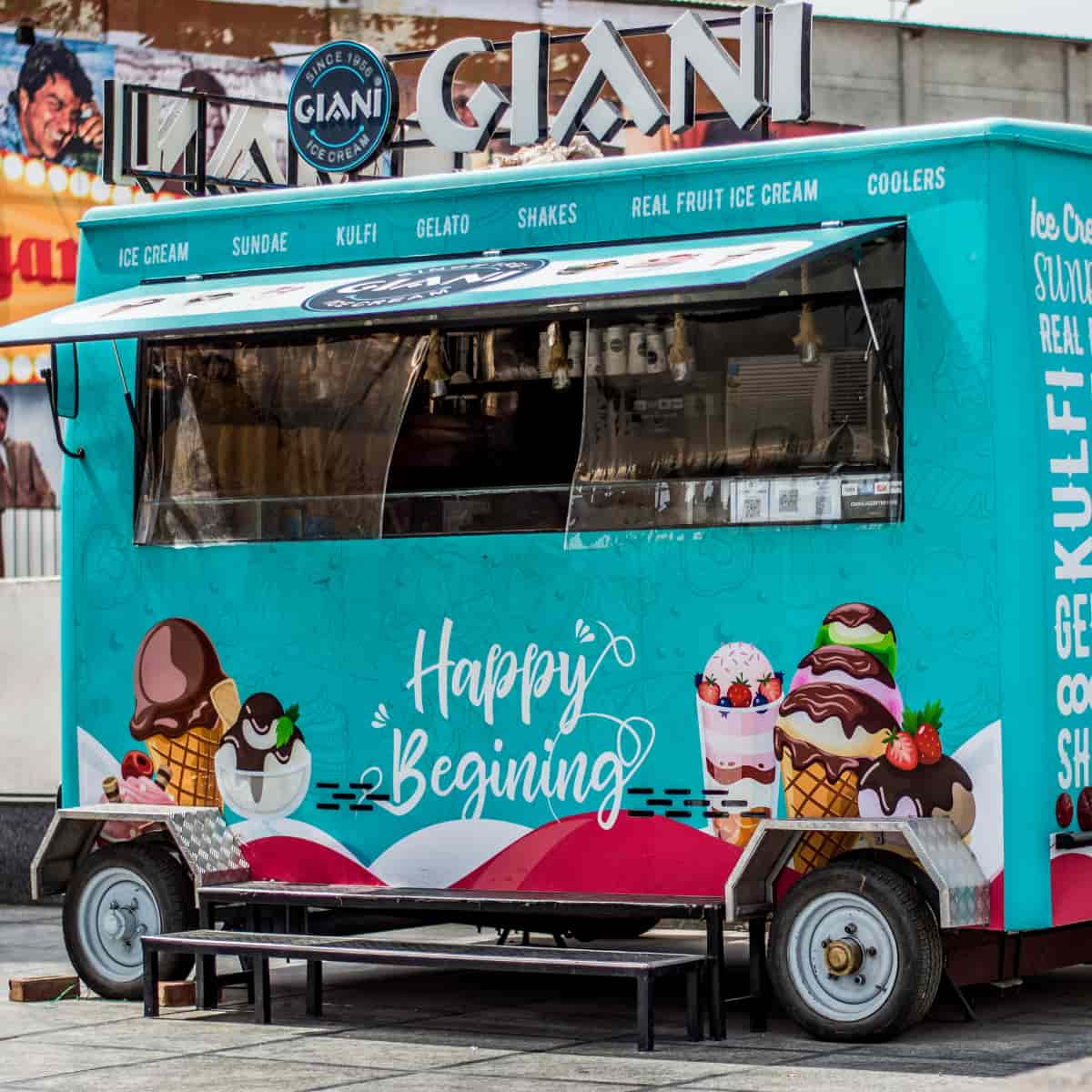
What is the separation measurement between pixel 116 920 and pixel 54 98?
1787 cm

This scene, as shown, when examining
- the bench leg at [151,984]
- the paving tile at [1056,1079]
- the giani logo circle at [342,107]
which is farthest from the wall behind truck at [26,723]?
the paving tile at [1056,1079]

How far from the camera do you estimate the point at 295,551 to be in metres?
11.2

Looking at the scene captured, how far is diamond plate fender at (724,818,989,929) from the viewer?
9.19 metres

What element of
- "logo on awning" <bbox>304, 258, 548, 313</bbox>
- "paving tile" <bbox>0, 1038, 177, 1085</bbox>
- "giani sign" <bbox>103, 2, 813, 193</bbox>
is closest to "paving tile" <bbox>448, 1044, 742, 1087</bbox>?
"paving tile" <bbox>0, 1038, 177, 1085</bbox>

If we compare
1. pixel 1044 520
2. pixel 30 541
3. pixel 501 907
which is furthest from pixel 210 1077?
pixel 30 541

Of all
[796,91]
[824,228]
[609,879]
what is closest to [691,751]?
[609,879]

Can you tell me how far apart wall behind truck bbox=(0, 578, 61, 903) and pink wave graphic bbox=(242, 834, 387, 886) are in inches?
195

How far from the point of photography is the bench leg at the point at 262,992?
1052cm

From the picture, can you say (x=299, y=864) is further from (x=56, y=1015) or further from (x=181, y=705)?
(x=56, y=1015)

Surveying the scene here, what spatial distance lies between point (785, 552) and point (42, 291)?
19660 mm

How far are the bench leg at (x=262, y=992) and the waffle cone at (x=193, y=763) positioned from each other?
3.62 feet

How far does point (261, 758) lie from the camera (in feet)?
37.0

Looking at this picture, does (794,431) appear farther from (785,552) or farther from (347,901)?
(347,901)

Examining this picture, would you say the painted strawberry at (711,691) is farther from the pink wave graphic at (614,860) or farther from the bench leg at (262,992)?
the bench leg at (262,992)
